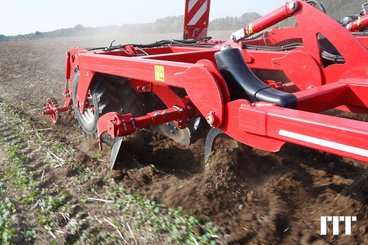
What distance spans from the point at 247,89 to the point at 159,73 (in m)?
0.71

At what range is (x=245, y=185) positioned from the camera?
8.74 feet

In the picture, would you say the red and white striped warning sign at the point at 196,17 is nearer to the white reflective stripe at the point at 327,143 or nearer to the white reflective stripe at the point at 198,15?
the white reflective stripe at the point at 198,15

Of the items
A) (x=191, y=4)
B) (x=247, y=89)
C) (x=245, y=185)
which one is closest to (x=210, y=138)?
(x=245, y=185)

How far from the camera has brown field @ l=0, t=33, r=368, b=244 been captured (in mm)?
2189

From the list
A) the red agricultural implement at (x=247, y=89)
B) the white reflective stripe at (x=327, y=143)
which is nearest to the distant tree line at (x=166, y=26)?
the red agricultural implement at (x=247, y=89)

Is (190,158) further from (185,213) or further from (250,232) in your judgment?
(250,232)

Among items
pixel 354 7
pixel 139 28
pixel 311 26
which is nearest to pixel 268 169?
pixel 311 26

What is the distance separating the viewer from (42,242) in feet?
7.55

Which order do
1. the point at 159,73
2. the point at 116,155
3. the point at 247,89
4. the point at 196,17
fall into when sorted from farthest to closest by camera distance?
the point at 196,17 → the point at 116,155 → the point at 159,73 → the point at 247,89

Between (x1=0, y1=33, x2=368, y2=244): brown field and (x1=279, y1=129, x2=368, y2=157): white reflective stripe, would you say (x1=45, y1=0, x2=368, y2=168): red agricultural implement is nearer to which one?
(x1=279, y1=129, x2=368, y2=157): white reflective stripe

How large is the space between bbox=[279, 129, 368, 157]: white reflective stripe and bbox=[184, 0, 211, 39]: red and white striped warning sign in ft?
15.3

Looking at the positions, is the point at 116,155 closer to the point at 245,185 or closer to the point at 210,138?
the point at 210,138

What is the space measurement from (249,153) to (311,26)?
3.59ft

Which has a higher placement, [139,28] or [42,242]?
[139,28]
